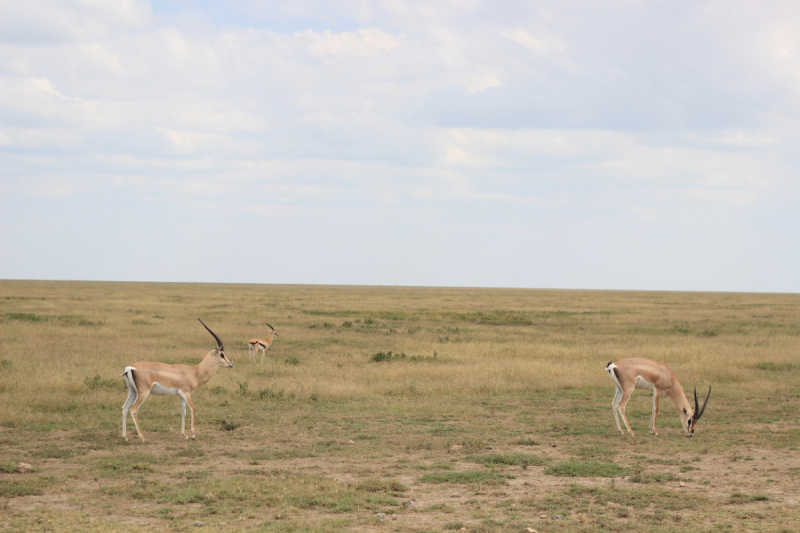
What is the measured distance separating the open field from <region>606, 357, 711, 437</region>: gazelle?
410 millimetres

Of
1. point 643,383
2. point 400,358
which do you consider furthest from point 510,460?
point 400,358

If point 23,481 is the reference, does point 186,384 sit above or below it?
above

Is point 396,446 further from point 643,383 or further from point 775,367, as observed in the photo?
point 775,367

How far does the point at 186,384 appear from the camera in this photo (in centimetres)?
1144

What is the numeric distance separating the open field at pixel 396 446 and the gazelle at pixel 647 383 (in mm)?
410

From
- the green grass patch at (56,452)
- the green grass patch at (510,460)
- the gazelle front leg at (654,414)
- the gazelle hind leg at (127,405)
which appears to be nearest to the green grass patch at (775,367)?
the gazelle front leg at (654,414)

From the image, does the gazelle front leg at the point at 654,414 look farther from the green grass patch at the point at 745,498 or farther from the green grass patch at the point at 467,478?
the green grass patch at the point at 467,478

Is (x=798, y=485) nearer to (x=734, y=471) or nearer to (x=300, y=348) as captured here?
(x=734, y=471)

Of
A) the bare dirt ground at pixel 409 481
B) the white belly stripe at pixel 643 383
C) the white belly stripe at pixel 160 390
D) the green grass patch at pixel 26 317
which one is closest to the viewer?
the bare dirt ground at pixel 409 481

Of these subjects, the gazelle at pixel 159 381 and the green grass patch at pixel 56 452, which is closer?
the green grass patch at pixel 56 452

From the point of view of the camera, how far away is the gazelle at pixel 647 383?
39.3 feet

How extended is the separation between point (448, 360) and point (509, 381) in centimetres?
430

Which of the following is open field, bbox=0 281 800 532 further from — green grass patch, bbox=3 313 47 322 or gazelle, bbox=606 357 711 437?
green grass patch, bbox=3 313 47 322

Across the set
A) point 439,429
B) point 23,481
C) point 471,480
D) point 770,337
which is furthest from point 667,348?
point 23,481
